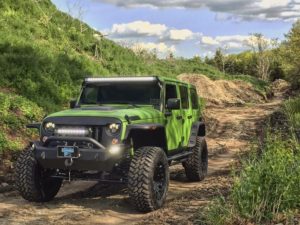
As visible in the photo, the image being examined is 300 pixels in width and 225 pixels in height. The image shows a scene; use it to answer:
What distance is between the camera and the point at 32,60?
19.0 meters

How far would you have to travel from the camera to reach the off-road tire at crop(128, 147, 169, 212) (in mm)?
7047

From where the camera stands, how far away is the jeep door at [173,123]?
28.2 feet

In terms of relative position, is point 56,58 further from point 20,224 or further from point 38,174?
point 20,224

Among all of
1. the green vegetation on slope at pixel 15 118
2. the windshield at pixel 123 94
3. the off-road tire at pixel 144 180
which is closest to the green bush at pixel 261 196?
the off-road tire at pixel 144 180

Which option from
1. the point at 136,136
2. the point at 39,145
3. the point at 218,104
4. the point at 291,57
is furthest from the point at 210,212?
the point at 291,57

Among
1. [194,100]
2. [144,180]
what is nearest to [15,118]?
[194,100]

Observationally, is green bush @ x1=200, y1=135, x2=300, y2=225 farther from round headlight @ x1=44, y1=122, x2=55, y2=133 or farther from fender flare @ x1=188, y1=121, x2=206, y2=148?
fender flare @ x1=188, y1=121, x2=206, y2=148

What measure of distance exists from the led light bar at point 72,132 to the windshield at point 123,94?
4.82 feet

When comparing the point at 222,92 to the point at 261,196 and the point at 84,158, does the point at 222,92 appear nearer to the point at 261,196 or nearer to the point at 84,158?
the point at 84,158

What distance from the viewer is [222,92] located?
146 feet

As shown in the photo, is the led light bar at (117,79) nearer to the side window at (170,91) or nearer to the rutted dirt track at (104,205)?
the side window at (170,91)

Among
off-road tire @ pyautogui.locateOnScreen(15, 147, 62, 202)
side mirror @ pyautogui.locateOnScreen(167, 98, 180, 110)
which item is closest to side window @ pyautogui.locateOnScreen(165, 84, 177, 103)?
side mirror @ pyautogui.locateOnScreen(167, 98, 180, 110)

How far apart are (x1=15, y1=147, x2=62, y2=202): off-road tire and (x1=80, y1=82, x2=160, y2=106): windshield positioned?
1.56m

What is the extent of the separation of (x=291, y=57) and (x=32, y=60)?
32101 millimetres
